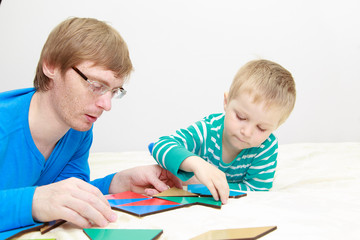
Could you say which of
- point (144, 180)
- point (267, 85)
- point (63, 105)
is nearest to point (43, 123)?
point (63, 105)

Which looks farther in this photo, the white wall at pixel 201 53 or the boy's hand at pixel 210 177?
the white wall at pixel 201 53

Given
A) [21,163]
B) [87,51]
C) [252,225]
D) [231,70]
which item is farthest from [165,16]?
[252,225]

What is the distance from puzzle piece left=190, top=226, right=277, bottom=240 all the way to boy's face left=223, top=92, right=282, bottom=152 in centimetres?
57

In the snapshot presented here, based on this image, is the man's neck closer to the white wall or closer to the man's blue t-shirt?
the man's blue t-shirt

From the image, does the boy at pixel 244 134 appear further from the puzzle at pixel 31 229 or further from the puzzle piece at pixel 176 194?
the puzzle at pixel 31 229

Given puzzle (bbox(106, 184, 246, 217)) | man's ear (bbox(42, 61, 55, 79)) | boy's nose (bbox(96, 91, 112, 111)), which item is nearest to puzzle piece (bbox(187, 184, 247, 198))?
puzzle (bbox(106, 184, 246, 217))

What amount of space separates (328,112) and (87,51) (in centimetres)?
240

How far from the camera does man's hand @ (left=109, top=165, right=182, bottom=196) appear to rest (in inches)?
43.3

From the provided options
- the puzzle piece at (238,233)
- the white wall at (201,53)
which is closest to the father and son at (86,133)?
the puzzle piece at (238,233)

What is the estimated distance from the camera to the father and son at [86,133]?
0.71 metres

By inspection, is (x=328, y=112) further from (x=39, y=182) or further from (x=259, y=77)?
(x=39, y=182)

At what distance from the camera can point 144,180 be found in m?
1.12

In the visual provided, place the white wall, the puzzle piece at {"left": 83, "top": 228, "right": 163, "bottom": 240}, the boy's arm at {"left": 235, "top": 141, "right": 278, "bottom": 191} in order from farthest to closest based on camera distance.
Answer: the white wall, the boy's arm at {"left": 235, "top": 141, "right": 278, "bottom": 191}, the puzzle piece at {"left": 83, "top": 228, "right": 163, "bottom": 240}

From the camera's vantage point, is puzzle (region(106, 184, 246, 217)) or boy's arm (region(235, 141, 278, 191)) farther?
boy's arm (region(235, 141, 278, 191))
